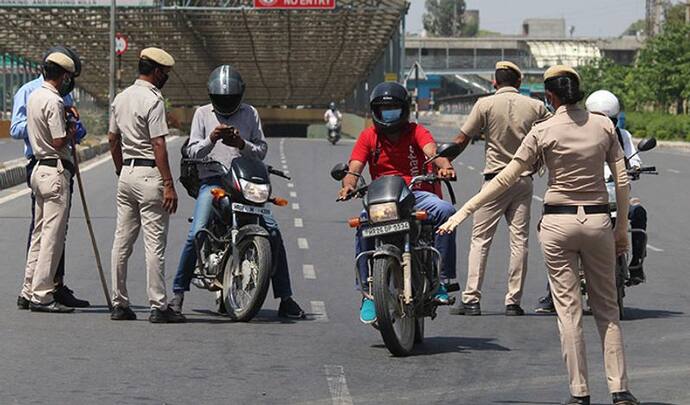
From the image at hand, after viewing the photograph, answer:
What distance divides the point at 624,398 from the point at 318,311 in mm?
4617

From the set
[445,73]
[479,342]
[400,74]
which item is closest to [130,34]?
[400,74]

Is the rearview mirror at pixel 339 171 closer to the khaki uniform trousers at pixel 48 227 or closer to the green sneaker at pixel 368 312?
the green sneaker at pixel 368 312

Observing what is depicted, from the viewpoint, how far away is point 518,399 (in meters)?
8.62

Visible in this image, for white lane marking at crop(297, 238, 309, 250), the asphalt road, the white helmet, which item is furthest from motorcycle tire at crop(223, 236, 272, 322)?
white lane marking at crop(297, 238, 309, 250)

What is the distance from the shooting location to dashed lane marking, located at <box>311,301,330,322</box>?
1209cm

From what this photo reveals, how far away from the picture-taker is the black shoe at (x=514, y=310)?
12555 millimetres

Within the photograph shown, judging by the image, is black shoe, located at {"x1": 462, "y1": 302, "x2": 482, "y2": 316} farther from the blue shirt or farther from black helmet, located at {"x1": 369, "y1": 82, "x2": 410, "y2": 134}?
the blue shirt

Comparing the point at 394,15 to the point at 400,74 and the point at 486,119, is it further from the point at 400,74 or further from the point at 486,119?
the point at 486,119

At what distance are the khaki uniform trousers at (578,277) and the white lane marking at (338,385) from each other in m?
1.17

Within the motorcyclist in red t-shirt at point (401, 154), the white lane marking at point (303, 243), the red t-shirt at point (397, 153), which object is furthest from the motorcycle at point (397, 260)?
the white lane marking at point (303, 243)

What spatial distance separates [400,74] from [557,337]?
57.4m

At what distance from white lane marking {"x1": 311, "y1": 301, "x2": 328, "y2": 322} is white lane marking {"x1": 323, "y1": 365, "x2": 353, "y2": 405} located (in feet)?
7.95

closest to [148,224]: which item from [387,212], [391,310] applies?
[387,212]

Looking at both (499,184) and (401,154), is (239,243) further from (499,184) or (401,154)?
(499,184)
